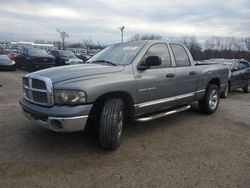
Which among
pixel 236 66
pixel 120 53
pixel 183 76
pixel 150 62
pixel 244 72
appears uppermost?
pixel 120 53

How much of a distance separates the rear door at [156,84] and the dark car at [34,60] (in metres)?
14.3

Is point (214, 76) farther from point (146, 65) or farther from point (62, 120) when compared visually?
point (62, 120)

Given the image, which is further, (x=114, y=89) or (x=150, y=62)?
(x=150, y=62)

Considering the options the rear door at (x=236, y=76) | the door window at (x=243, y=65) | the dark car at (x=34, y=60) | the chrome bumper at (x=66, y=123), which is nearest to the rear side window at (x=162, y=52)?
the chrome bumper at (x=66, y=123)

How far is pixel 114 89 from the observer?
14.0 ft

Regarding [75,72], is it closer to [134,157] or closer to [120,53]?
[120,53]

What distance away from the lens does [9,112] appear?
6625 millimetres

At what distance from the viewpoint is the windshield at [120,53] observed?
5.01m

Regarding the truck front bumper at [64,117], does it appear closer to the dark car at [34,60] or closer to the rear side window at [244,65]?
the rear side window at [244,65]

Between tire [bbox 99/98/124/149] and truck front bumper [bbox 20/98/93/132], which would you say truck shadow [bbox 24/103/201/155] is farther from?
truck front bumper [bbox 20/98/93/132]

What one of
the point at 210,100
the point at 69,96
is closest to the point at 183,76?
the point at 210,100

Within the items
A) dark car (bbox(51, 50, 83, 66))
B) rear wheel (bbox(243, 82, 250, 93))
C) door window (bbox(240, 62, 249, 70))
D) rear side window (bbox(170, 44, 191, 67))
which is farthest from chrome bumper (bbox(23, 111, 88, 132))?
dark car (bbox(51, 50, 83, 66))

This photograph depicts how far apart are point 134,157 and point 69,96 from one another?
1.38 m

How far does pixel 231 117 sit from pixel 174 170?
3.88m
